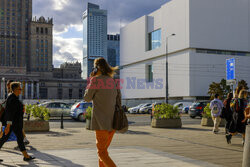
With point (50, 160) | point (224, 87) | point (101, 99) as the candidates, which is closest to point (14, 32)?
point (224, 87)

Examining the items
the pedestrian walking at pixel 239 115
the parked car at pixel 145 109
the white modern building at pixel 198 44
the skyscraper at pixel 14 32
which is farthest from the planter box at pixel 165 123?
the skyscraper at pixel 14 32

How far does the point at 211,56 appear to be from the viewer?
61.1 metres

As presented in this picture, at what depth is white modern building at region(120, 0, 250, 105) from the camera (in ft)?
194

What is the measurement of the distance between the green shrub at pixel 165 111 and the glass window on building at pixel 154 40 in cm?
5116

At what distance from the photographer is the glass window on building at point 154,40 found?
222 ft

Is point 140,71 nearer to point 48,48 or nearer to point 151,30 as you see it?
point 151,30

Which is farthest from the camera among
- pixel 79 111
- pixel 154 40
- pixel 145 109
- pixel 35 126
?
pixel 154 40

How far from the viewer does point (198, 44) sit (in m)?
59.4

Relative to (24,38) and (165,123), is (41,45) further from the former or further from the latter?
(165,123)

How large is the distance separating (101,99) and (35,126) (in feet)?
35.5

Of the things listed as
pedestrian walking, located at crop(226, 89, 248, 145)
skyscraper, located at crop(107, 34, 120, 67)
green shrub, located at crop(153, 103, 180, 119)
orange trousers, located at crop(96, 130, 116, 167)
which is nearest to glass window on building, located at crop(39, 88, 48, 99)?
skyscraper, located at crop(107, 34, 120, 67)

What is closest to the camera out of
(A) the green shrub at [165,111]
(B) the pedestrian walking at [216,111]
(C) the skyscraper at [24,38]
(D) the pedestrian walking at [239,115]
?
(D) the pedestrian walking at [239,115]

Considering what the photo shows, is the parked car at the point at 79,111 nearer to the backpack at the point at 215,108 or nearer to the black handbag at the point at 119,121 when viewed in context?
the backpack at the point at 215,108

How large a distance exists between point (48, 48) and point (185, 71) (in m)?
101
